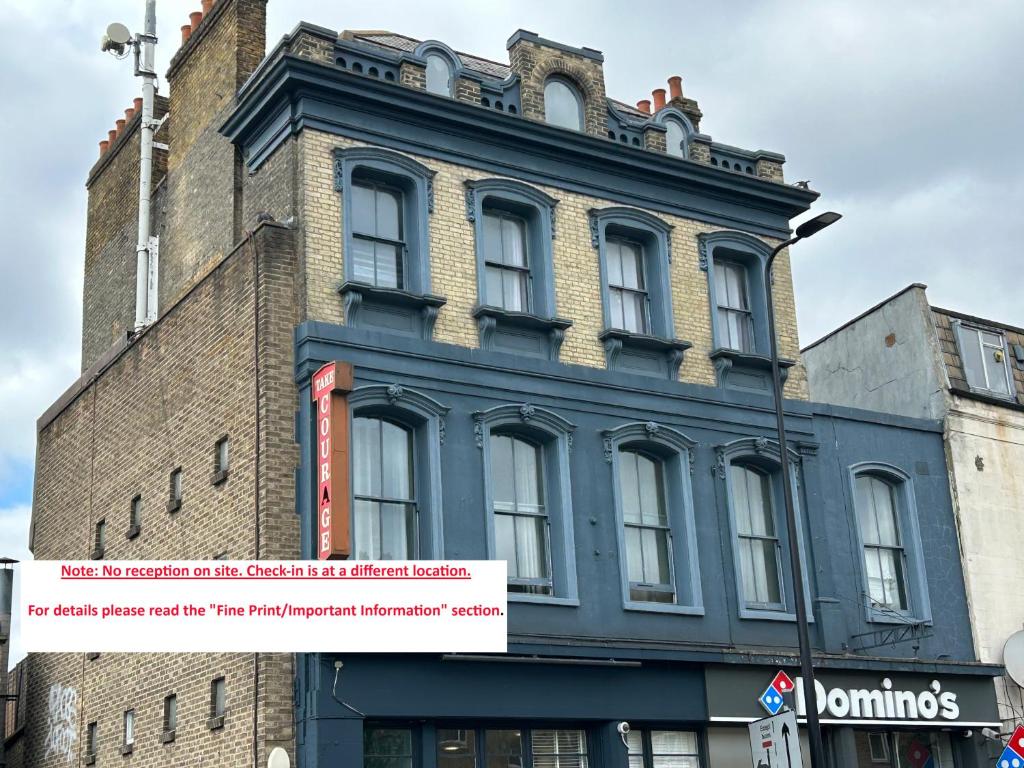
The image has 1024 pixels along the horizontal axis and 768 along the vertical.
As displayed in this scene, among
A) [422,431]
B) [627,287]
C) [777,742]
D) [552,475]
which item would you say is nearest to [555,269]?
[627,287]

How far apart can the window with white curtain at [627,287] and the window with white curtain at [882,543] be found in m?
5.13

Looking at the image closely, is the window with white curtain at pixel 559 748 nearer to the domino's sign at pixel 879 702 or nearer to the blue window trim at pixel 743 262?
the domino's sign at pixel 879 702

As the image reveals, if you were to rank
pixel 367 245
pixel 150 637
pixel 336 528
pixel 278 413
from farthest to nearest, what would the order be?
pixel 367 245 → pixel 278 413 → pixel 336 528 → pixel 150 637

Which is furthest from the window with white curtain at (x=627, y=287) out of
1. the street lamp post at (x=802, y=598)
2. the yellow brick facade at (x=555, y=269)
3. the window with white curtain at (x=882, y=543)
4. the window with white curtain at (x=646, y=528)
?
the window with white curtain at (x=882, y=543)

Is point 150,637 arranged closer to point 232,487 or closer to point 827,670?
point 232,487

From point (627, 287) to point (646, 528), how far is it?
4.20 meters

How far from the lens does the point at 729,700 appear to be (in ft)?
73.8

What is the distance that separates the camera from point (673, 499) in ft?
78.0

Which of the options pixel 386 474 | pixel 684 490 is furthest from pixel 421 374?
pixel 684 490

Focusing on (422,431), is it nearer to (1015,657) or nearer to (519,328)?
(519,328)

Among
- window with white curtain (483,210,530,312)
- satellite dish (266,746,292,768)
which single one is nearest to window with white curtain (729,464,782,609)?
window with white curtain (483,210,530,312)

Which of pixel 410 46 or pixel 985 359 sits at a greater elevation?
pixel 410 46

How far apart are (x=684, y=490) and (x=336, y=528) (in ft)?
22.2

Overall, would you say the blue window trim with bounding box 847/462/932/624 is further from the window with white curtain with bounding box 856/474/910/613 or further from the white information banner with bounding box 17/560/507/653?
the white information banner with bounding box 17/560/507/653
